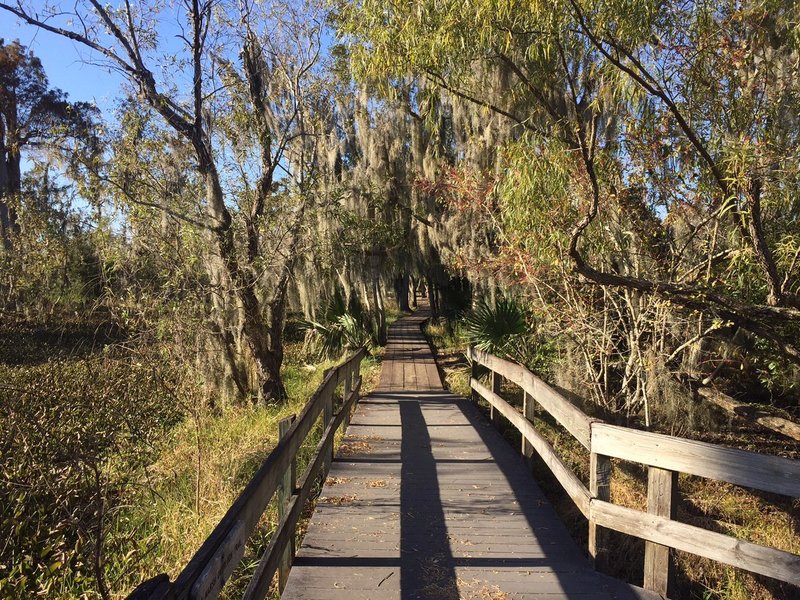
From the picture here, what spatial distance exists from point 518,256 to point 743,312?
2.66m

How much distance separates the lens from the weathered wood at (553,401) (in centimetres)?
419

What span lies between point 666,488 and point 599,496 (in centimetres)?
59

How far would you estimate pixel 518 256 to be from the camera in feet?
24.9

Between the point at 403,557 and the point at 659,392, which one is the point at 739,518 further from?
the point at 403,557

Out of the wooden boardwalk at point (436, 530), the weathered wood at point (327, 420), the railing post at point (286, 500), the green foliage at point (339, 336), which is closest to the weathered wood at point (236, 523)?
the railing post at point (286, 500)

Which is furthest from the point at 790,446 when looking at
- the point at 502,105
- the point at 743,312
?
the point at 502,105

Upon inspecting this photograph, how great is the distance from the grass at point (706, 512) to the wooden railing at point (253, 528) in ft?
7.04

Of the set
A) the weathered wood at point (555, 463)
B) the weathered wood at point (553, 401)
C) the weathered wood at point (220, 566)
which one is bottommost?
the weathered wood at point (555, 463)

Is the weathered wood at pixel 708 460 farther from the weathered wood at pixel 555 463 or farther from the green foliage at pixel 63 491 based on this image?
the green foliage at pixel 63 491

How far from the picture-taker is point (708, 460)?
3127 millimetres

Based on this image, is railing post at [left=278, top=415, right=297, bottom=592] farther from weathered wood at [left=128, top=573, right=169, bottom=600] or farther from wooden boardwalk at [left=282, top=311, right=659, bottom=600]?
weathered wood at [left=128, top=573, right=169, bottom=600]

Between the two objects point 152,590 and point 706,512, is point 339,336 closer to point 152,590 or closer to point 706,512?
point 706,512

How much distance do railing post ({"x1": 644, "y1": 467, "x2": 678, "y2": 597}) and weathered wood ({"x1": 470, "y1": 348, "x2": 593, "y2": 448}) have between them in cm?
61

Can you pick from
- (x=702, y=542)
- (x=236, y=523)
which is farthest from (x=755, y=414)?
(x=236, y=523)
